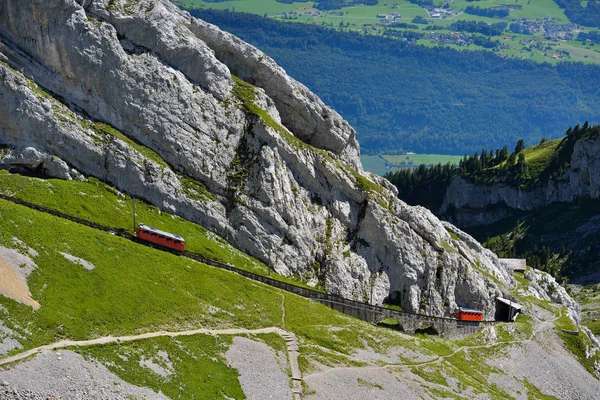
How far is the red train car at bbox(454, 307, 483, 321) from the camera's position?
462 feet

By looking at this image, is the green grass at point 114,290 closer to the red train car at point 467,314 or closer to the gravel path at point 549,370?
the red train car at point 467,314

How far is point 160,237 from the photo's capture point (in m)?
108

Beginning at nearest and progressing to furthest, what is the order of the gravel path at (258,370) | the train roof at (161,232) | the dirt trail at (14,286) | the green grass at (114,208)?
the dirt trail at (14,286), the gravel path at (258,370), the green grass at (114,208), the train roof at (161,232)

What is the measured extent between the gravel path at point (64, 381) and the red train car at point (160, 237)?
1291 inches

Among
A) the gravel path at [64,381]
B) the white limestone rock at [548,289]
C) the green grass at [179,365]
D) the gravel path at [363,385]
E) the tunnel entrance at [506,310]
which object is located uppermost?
the gravel path at [64,381]

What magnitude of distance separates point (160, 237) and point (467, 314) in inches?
2303

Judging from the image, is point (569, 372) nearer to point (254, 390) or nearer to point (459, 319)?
point (459, 319)

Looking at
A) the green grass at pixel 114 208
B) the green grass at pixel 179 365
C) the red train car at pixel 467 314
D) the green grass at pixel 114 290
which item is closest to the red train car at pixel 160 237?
the green grass at pixel 114 290

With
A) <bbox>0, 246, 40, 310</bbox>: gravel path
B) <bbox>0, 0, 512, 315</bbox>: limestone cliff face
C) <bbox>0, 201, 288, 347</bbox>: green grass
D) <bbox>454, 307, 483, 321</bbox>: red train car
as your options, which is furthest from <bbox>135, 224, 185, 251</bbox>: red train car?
<bbox>454, 307, 483, 321</bbox>: red train car

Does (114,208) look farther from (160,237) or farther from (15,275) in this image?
(15,275)

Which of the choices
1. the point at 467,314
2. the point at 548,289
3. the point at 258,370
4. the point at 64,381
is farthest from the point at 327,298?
the point at 548,289

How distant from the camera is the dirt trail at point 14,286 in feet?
257

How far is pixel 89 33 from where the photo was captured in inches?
4665

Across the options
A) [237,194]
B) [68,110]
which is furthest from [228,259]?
[68,110]
